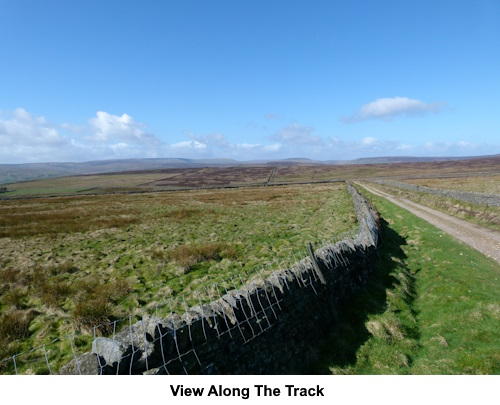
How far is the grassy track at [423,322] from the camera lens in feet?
21.9

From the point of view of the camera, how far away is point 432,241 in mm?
16719

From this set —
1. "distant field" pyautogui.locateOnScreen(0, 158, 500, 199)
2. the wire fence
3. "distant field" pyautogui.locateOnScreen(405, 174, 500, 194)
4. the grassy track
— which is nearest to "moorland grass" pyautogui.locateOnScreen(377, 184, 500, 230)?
the grassy track

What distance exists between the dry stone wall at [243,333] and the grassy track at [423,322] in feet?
2.63

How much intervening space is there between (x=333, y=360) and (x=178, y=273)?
7.08 meters

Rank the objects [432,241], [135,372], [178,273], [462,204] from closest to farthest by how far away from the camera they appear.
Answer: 1. [135,372]
2. [178,273]
3. [432,241]
4. [462,204]

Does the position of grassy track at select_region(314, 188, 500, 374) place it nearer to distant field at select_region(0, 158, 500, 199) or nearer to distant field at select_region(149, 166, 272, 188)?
distant field at select_region(0, 158, 500, 199)

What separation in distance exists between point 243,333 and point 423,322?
605 centimetres

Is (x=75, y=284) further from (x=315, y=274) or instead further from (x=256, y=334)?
(x=315, y=274)

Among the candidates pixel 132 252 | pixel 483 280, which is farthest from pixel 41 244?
pixel 483 280

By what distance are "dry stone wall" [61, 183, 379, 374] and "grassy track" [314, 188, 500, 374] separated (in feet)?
2.63

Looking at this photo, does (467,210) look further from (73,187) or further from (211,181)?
(73,187)

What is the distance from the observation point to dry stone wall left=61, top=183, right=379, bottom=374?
4781mm

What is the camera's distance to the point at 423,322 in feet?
28.3

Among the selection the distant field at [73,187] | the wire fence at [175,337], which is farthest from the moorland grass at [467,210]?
the distant field at [73,187]
